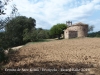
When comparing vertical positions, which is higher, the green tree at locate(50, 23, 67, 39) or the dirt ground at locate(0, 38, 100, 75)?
the green tree at locate(50, 23, 67, 39)

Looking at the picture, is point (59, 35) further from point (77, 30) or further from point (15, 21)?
point (15, 21)

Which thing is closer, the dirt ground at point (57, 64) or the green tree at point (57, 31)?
the dirt ground at point (57, 64)

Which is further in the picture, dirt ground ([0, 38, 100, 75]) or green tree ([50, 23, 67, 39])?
green tree ([50, 23, 67, 39])

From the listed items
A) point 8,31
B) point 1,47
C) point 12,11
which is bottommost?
point 1,47

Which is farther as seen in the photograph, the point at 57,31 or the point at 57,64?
the point at 57,31

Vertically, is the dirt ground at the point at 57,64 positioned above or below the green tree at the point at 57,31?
below

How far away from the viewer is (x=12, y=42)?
7449 millimetres

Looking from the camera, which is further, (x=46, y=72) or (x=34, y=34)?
(x=34, y=34)

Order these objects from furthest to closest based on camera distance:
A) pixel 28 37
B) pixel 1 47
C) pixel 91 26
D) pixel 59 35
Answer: pixel 91 26
pixel 59 35
pixel 28 37
pixel 1 47

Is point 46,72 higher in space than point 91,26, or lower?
lower

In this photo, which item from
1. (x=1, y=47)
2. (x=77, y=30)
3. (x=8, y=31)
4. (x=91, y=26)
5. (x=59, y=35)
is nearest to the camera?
(x=1, y=47)

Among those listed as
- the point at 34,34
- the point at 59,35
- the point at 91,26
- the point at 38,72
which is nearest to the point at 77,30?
the point at 59,35

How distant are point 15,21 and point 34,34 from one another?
43.2 meters

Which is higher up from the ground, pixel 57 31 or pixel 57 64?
pixel 57 31
